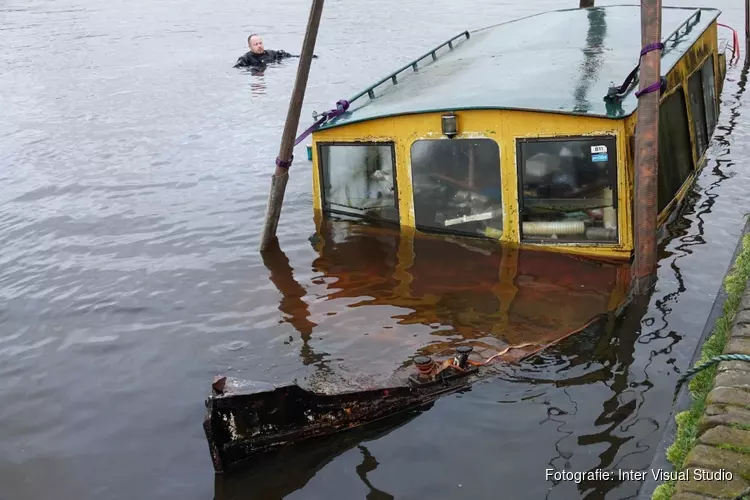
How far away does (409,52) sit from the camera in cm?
2352

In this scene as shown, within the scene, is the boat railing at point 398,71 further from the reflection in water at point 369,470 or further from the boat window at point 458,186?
the reflection in water at point 369,470

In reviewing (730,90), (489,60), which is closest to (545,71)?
(489,60)

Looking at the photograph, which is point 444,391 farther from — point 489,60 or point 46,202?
point 46,202

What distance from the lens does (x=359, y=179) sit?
9477 millimetres

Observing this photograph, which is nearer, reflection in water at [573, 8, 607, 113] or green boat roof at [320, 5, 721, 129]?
reflection in water at [573, 8, 607, 113]

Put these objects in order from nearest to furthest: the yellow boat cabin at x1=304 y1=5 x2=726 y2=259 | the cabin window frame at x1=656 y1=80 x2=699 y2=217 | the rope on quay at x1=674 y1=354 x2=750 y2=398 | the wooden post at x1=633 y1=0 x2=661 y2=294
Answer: the rope on quay at x1=674 y1=354 x2=750 y2=398 < the wooden post at x1=633 y1=0 x2=661 y2=294 < the yellow boat cabin at x1=304 y1=5 x2=726 y2=259 < the cabin window frame at x1=656 y1=80 x2=699 y2=217

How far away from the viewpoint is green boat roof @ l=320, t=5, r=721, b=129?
320 inches

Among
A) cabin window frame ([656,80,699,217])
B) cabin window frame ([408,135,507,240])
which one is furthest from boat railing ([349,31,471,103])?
cabin window frame ([656,80,699,217])

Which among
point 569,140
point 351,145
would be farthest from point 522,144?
point 351,145

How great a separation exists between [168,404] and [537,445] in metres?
3.10

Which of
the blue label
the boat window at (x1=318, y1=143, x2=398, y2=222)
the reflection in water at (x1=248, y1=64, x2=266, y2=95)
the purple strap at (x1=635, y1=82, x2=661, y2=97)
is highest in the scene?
the purple strap at (x1=635, y1=82, x2=661, y2=97)

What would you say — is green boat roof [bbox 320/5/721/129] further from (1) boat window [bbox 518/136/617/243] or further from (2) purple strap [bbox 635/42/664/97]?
(2) purple strap [bbox 635/42/664/97]

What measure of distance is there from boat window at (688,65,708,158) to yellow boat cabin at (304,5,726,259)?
27mm

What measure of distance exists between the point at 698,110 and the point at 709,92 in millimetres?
1440
